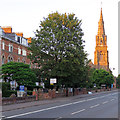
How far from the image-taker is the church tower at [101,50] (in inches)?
6880

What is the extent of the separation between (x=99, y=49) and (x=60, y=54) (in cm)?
13032

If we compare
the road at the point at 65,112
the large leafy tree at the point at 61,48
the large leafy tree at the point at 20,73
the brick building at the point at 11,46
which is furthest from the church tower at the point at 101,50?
the road at the point at 65,112

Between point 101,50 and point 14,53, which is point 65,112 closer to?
point 14,53

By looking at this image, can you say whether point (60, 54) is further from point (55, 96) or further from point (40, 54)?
point (55, 96)

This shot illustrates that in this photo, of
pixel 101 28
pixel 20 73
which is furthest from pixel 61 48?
pixel 101 28

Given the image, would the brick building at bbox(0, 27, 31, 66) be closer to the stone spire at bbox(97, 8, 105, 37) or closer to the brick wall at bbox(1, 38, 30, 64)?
the brick wall at bbox(1, 38, 30, 64)

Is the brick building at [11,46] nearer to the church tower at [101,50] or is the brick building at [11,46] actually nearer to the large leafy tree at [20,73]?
the large leafy tree at [20,73]

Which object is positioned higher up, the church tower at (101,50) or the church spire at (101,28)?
Answer: the church spire at (101,28)

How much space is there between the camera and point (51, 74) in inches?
1892

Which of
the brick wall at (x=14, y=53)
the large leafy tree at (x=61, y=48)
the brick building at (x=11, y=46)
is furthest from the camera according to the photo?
the brick wall at (x=14, y=53)

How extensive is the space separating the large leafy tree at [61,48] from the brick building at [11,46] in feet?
20.8

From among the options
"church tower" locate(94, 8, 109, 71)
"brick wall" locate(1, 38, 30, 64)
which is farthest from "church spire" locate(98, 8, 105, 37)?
"brick wall" locate(1, 38, 30, 64)

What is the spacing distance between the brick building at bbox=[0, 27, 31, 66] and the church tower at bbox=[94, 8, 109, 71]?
113888 mm

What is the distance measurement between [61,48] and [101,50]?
12962 centimetres
